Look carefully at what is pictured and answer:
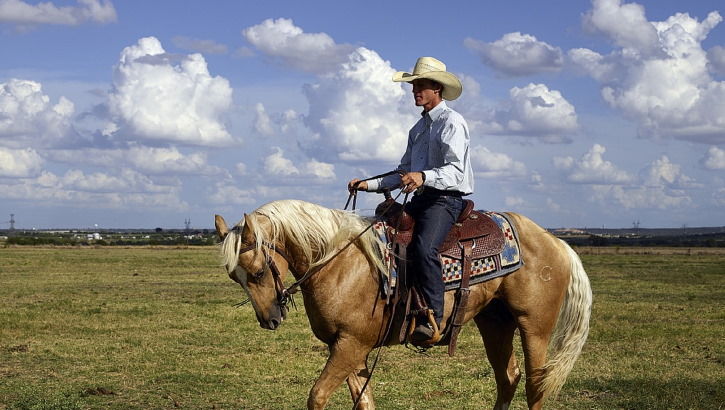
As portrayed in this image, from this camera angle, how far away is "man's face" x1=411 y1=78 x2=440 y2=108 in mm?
6293

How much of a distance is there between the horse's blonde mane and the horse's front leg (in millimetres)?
603

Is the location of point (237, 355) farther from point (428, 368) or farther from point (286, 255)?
point (286, 255)

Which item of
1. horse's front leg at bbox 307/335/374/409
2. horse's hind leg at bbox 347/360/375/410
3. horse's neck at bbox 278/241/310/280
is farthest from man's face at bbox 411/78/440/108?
horse's hind leg at bbox 347/360/375/410

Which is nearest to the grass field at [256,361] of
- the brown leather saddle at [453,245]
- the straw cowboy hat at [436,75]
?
the brown leather saddle at [453,245]

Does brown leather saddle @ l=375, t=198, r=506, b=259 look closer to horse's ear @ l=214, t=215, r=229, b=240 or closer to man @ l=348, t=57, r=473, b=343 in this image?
man @ l=348, t=57, r=473, b=343

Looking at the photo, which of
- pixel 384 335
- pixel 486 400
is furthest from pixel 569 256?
pixel 486 400

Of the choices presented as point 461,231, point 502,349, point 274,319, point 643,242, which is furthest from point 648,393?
point 643,242

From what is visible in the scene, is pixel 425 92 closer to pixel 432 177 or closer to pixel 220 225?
pixel 432 177

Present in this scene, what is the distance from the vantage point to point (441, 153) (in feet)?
20.2

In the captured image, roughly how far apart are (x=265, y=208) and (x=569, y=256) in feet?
8.96

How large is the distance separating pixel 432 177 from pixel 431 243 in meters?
0.50

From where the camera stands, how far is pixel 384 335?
19.9 feet

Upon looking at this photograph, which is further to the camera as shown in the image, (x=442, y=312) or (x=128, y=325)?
(x=128, y=325)

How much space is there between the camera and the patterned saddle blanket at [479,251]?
6.22 meters
